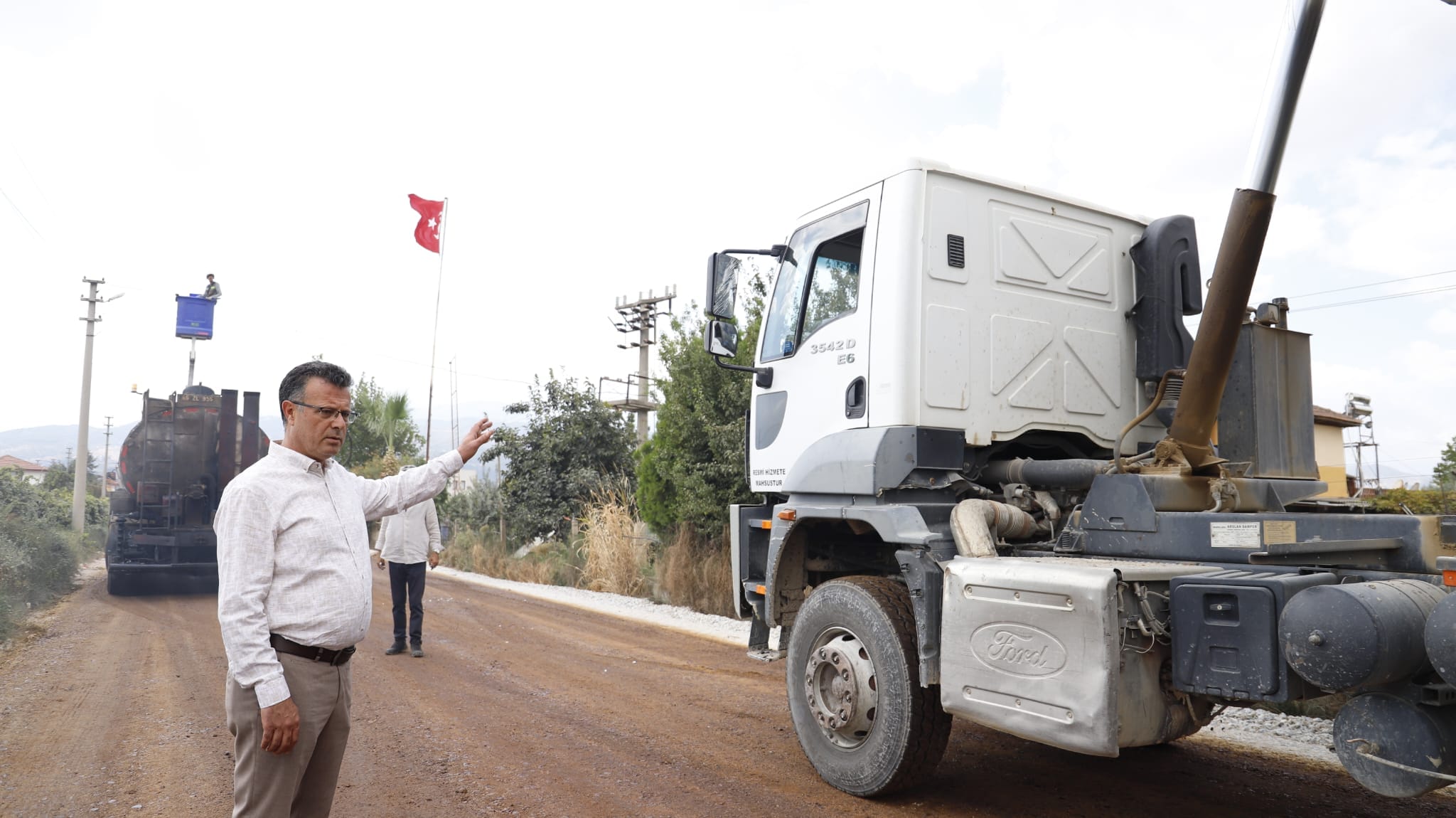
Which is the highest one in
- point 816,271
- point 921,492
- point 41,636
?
point 816,271

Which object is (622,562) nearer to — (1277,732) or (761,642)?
(761,642)

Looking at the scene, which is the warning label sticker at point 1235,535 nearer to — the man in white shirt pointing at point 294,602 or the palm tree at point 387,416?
the man in white shirt pointing at point 294,602

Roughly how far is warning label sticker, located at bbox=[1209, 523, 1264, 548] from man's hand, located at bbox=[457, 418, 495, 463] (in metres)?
3.09

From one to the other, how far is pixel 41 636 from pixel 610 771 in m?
8.77

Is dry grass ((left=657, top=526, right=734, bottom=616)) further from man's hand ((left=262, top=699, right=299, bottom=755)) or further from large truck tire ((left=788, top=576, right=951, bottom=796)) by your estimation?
man's hand ((left=262, top=699, right=299, bottom=755))

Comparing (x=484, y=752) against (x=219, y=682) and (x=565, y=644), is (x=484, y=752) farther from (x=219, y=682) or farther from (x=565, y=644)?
(x=565, y=644)

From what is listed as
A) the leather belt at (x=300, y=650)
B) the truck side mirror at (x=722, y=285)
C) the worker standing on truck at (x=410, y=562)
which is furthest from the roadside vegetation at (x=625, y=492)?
the leather belt at (x=300, y=650)

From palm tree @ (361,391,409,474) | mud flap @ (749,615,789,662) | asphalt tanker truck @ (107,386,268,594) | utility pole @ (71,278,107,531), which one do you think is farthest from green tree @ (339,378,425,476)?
mud flap @ (749,615,789,662)

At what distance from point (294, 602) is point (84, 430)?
96.8 ft

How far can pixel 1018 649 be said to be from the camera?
376 cm

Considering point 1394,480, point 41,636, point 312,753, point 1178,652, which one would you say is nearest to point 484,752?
point 312,753

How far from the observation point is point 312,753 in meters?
3.04

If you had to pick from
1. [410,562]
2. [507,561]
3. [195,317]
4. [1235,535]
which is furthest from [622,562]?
[195,317]

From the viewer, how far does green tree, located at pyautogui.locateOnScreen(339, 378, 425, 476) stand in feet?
104
